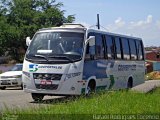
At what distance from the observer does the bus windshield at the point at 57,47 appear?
1591 centimetres

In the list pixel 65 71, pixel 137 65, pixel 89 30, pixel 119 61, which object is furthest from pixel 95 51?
pixel 137 65

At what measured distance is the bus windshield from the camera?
52.2 feet

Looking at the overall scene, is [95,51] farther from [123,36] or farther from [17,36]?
[17,36]

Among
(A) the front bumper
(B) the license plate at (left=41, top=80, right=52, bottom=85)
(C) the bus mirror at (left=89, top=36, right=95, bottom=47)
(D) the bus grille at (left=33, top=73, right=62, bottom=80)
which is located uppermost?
(C) the bus mirror at (left=89, top=36, right=95, bottom=47)

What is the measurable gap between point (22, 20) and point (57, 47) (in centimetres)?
4562

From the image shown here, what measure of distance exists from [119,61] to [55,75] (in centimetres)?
520

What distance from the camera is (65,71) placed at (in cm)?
1559

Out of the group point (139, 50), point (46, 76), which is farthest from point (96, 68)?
point (139, 50)

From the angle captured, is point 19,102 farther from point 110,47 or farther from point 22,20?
point 22,20

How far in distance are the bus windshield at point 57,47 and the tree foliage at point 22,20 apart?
135 ft

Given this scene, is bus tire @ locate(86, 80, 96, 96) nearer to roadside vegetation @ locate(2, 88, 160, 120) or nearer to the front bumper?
roadside vegetation @ locate(2, 88, 160, 120)

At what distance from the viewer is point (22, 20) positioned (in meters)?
61.0

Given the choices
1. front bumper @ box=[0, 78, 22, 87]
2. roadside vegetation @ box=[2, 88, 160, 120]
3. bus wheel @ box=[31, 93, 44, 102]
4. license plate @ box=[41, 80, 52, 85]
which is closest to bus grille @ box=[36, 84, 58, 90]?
license plate @ box=[41, 80, 52, 85]

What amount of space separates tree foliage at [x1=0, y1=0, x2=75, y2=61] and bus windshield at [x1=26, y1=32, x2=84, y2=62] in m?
41.2
